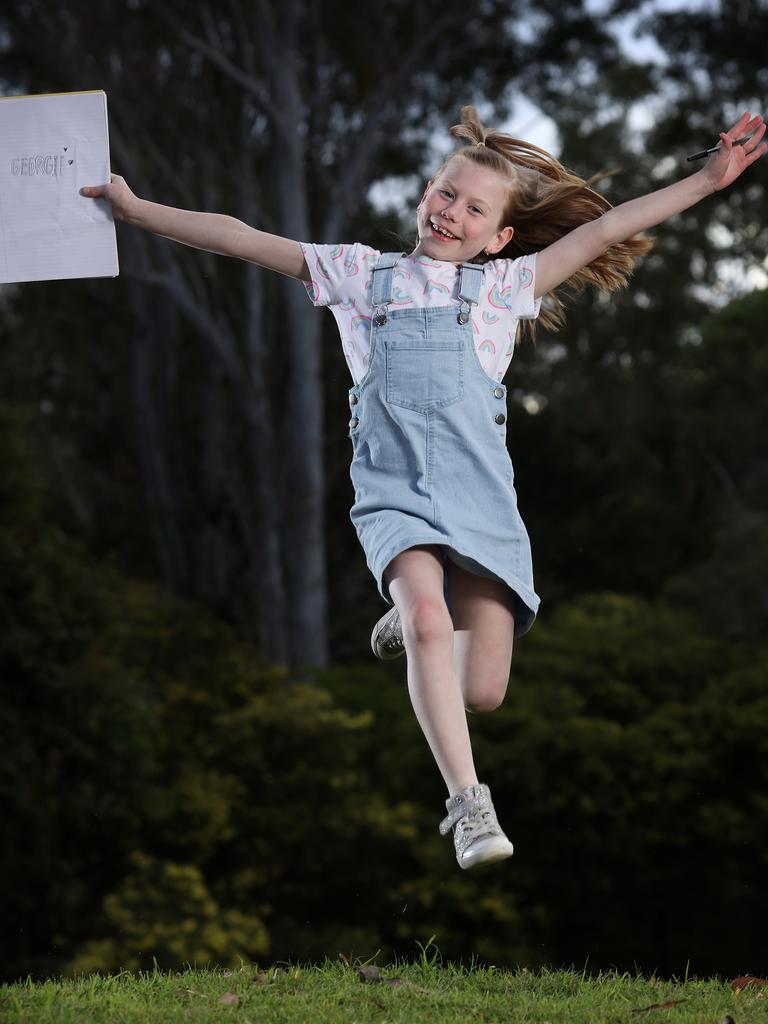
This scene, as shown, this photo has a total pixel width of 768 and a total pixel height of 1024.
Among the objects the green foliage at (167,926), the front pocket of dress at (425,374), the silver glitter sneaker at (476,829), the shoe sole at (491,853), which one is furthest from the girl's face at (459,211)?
the green foliage at (167,926)

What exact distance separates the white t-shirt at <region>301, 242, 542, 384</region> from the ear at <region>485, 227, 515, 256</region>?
0.17 m

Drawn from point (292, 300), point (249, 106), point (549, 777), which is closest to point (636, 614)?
point (549, 777)

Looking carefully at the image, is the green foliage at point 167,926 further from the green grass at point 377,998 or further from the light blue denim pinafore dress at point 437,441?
the light blue denim pinafore dress at point 437,441

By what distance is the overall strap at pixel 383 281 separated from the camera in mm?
3678

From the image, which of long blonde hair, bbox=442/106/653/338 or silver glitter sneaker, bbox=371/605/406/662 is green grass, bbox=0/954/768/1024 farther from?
long blonde hair, bbox=442/106/653/338

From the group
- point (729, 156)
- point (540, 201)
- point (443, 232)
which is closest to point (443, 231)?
point (443, 232)

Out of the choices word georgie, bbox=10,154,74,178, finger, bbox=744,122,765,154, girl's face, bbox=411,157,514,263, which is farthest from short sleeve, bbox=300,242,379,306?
finger, bbox=744,122,765,154

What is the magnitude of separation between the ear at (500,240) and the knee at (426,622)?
3.81ft

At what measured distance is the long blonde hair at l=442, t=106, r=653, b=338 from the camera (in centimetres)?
386

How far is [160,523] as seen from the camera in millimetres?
13789

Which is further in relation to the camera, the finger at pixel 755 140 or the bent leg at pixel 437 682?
the finger at pixel 755 140

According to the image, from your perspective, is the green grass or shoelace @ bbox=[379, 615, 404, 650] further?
shoelace @ bbox=[379, 615, 404, 650]

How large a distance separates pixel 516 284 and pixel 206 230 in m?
0.86

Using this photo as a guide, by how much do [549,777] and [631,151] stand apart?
35.9 feet
